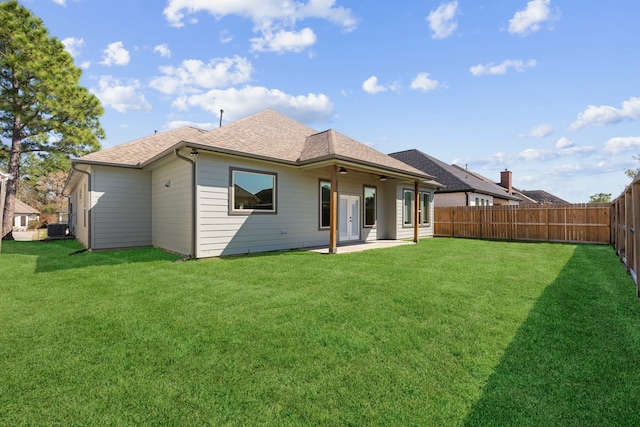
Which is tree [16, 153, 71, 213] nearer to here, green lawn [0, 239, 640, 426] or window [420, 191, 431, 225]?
green lawn [0, 239, 640, 426]

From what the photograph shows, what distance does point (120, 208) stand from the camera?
1032 cm

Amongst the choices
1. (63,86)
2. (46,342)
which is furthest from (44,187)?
(46,342)

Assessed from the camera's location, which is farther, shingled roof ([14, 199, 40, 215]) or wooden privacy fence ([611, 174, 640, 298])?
shingled roof ([14, 199, 40, 215])

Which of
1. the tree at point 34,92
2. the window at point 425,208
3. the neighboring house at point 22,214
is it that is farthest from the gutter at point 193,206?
the neighboring house at point 22,214

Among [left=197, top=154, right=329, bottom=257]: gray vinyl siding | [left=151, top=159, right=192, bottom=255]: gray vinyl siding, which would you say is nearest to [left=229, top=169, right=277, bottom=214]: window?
[left=197, top=154, right=329, bottom=257]: gray vinyl siding

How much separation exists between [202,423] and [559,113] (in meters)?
12.4

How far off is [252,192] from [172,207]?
103 inches

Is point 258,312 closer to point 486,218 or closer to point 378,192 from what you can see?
point 378,192

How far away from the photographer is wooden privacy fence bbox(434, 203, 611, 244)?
11781mm

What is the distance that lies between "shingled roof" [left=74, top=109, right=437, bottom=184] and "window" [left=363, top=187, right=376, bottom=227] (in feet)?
5.32

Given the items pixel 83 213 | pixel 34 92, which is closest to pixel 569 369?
pixel 83 213

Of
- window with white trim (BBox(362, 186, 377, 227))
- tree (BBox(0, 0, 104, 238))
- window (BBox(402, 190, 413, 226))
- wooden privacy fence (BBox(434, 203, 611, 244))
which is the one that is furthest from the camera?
window (BBox(402, 190, 413, 226))

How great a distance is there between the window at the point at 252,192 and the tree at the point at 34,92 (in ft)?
40.4

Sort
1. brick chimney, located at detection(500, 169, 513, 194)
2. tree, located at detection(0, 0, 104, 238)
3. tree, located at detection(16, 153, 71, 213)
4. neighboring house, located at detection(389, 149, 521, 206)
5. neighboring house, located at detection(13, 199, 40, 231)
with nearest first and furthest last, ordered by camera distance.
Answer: tree, located at detection(0, 0, 104, 238)
tree, located at detection(16, 153, 71, 213)
neighboring house, located at detection(389, 149, 521, 206)
brick chimney, located at detection(500, 169, 513, 194)
neighboring house, located at detection(13, 199, 40, 231)
